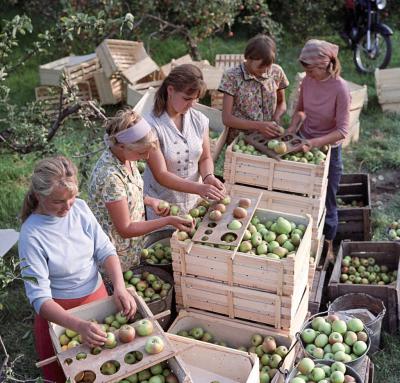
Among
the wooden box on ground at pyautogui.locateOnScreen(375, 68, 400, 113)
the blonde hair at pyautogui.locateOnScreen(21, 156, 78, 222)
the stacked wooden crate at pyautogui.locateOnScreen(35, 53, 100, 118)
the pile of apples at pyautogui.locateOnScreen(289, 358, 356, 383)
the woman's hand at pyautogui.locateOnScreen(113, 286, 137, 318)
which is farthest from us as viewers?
the stacked wooden crate at pyautogui.locateOnScreen(35, 53, 100, 118)

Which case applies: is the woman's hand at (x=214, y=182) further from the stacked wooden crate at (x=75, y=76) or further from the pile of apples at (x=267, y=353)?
the stacked wooden crate at (x=75, y=76)

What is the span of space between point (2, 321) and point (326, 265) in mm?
2801

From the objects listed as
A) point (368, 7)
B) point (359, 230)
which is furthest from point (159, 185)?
point (368, 7)

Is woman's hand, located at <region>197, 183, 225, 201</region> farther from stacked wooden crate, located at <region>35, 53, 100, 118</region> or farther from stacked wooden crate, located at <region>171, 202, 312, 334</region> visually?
stacked wooden crate, located at <region>35, 53, 100, 118</region>

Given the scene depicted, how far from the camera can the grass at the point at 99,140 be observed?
172 inches

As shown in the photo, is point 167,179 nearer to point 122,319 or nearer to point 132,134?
point 132,134

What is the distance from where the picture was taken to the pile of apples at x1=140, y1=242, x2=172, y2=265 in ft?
13.1

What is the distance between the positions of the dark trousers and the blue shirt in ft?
8.05

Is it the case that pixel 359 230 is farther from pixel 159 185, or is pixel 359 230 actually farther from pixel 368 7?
pixel 368 7

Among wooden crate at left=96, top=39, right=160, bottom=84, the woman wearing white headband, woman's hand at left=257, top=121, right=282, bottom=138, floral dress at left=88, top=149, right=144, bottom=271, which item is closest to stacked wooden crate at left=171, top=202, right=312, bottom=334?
the woman wearing white headband

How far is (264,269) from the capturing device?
11.1 ft

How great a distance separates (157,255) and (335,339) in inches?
52.6

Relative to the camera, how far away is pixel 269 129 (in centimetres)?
475

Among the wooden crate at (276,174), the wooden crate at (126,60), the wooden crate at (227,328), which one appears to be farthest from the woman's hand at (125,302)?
the wooden crate at (126,60)
